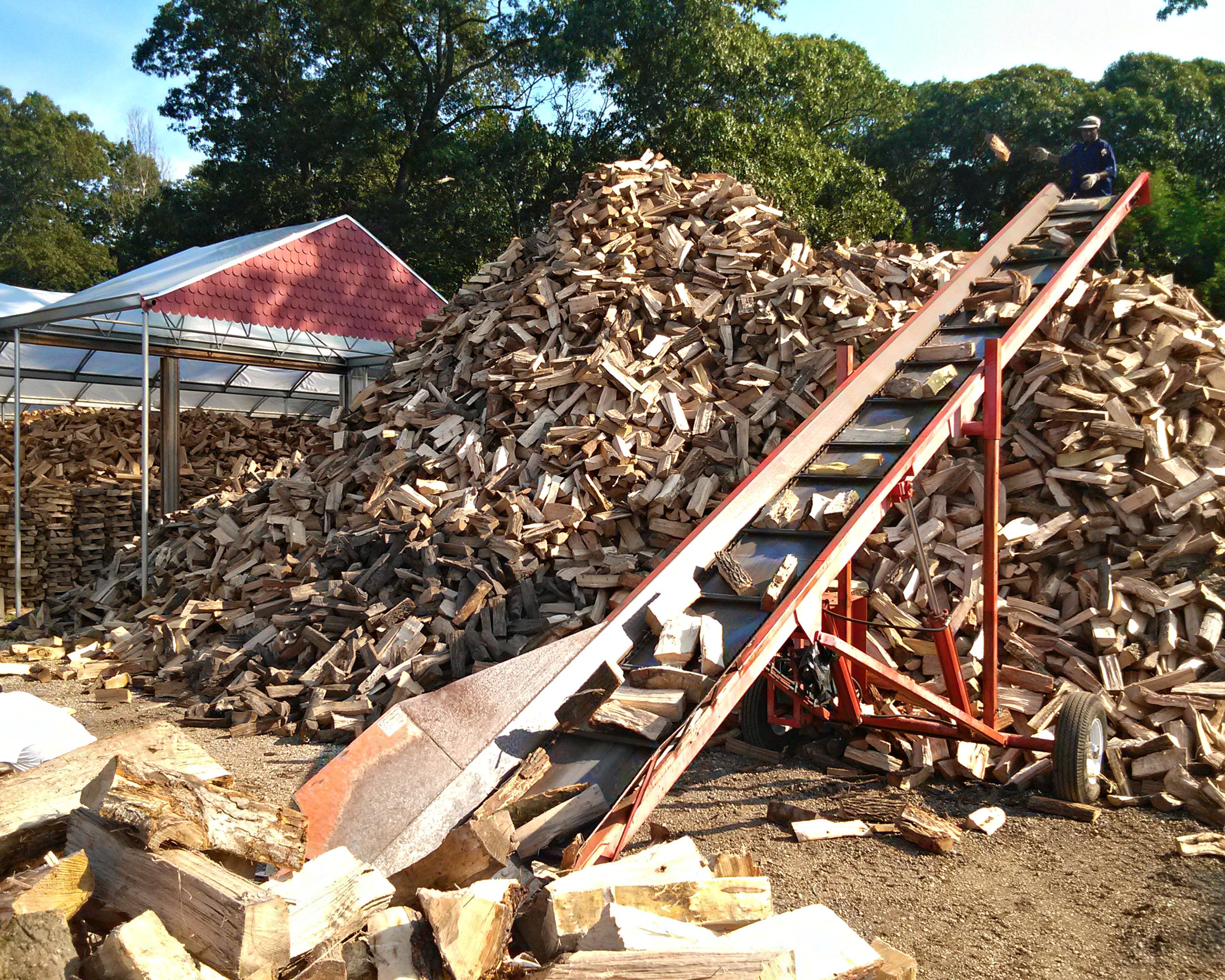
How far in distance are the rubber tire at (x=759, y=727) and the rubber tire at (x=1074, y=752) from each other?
1.75 metres

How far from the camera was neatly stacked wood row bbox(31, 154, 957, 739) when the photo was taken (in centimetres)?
782

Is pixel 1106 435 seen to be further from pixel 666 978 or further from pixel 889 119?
pixel 889 119

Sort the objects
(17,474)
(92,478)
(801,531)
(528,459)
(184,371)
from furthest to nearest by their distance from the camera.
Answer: (184,371)
(92,478)
(17,474)
(528,459)
(801,531)

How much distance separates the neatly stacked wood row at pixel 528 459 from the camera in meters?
7.82

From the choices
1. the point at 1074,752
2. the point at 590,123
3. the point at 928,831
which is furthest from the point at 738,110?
the point at 928,831

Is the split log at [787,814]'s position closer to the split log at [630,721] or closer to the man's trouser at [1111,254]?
the split log at [630,721]

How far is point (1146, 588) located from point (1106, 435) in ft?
4.09

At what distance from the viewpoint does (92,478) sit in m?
15.4

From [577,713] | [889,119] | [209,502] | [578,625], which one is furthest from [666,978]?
[889,119]

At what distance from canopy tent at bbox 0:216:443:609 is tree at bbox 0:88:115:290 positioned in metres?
19.6

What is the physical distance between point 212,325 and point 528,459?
8251mm

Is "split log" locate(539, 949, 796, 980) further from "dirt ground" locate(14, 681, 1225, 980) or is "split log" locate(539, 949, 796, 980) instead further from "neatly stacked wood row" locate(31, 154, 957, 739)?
"neatly stacked wood row" locate(31, 154, 957, 739)

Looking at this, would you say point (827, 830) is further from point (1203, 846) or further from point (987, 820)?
point (1203, 846)

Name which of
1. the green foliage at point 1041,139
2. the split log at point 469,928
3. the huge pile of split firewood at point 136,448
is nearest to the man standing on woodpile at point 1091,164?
the split log at point 469,928
